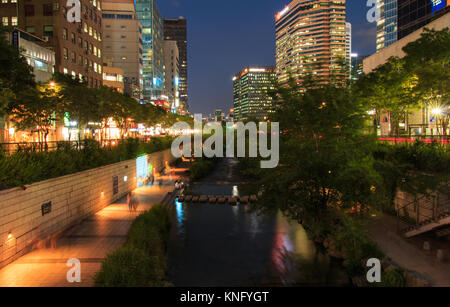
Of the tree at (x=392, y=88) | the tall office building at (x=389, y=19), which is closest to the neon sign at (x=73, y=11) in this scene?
the tree at (x=392, y=88)

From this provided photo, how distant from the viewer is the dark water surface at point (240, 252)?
1366cm

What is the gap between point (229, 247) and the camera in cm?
1745

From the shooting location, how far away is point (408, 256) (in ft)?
42.1

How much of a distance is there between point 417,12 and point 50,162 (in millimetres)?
65610

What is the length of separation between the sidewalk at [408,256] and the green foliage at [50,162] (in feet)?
49.1

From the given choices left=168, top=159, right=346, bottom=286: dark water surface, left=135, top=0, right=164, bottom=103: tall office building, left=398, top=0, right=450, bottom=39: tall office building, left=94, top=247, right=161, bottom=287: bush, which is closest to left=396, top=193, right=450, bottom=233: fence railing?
left=168, top=159, right=346, bottom=286: dark water surface

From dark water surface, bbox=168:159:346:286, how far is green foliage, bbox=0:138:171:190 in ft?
21.7

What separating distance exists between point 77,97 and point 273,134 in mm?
21427

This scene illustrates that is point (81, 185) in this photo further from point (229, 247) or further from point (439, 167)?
point (439, 167)

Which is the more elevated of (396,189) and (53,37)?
(53,37)

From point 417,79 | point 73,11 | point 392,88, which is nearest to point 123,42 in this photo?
point 73,11

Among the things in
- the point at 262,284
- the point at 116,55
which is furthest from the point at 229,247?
the point at 116,55

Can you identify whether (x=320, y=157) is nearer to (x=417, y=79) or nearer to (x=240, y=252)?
(x=240, y=252)
